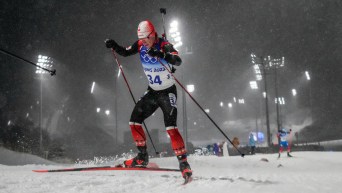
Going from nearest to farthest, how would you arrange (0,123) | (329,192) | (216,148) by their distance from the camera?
(329,192) → (216,148) → (0,123)

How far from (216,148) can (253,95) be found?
76.6 metres

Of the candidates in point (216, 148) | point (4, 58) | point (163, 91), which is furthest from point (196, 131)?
point (163, 91)

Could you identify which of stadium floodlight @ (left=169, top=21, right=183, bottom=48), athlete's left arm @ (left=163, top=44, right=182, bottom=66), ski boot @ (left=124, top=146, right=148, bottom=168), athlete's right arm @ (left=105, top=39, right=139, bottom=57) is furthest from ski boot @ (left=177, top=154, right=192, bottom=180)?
stadium floodlight @ (left=169, top=21, right=183, bottom=48)

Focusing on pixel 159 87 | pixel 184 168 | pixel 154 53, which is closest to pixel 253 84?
pixel 159 87

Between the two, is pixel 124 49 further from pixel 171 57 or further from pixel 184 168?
pixel 184 168

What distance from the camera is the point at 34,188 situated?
13.7 feet

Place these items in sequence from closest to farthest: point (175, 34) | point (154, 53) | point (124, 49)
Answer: point (154, 53)
point (124, 49)
point (175, 34)

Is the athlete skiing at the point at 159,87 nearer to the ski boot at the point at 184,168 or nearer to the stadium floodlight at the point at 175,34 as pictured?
the ski boot at the point at 184,168

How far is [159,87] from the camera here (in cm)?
577

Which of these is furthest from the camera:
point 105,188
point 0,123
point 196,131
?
point 196,131

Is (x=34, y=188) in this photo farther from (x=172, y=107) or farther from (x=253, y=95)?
(x=253, y=95)

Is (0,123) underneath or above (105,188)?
above

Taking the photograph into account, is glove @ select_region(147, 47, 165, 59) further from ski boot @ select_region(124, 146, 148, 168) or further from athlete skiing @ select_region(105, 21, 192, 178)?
ski boot @ select_region(124, 146, 148, 168)

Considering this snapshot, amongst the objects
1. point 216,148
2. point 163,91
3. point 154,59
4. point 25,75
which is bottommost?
point 216,148
